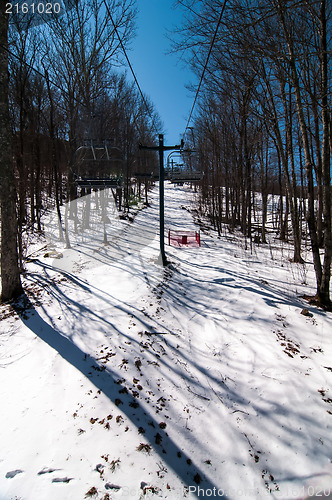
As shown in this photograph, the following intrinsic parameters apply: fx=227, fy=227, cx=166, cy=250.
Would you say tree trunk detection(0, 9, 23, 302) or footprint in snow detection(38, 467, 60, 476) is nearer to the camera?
footprint in snow detection(38, 467, 60, 476)

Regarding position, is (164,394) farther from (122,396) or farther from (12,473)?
(12,473)

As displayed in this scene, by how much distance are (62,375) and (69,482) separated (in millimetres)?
1267

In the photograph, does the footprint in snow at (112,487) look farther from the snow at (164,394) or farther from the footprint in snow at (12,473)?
the footprint in snow at (12,473)

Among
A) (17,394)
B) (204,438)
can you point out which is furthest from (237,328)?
(17,394)

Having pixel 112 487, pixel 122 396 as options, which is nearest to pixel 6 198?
pixel 122 396

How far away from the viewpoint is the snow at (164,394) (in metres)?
1.93

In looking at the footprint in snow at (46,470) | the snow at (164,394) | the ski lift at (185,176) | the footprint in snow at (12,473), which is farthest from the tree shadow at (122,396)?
the ski lift at (185,176)

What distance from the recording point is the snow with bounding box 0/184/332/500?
1935 mm

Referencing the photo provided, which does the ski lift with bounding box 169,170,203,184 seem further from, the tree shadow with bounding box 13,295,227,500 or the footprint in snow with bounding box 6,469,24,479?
the footprint in snow with bounding box 6,469,24,479

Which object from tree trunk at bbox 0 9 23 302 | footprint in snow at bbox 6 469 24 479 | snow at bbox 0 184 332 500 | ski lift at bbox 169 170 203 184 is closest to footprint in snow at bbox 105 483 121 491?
snow at bbox 0 184 332 500

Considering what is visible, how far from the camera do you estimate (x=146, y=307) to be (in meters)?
4.65

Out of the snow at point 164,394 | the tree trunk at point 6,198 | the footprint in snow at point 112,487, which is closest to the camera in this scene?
the footprint in snow at point 112,487

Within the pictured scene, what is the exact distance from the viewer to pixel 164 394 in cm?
274

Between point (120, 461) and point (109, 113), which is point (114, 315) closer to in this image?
point (120, 461)
